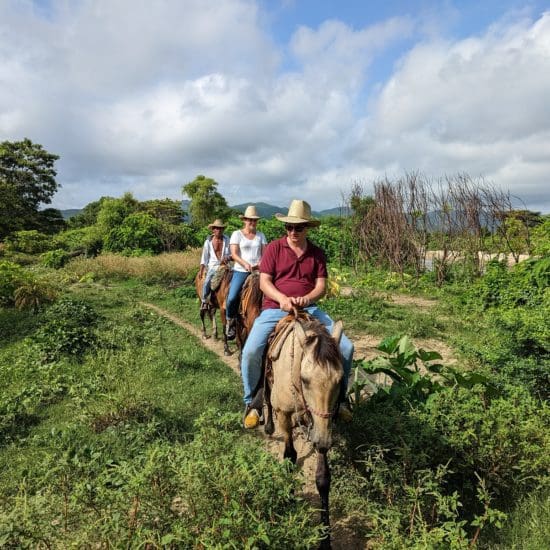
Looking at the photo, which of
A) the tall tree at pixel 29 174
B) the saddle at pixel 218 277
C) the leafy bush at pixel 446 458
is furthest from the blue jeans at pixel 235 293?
the tall tree at pixel 29 174

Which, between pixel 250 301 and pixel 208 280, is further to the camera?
pixel 208 280

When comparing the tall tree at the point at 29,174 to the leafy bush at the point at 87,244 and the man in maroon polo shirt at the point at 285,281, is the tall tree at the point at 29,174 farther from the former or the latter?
the man in maroon polo shirt at the point at 285,281

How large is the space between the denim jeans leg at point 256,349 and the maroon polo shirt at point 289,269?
198 millimetres

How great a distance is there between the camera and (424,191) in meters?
15.0

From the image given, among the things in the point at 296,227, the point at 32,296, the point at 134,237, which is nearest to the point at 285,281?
the point at 296,227

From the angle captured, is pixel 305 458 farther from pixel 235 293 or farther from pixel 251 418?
pixel 235 293

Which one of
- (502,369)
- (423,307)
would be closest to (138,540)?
(502,369)

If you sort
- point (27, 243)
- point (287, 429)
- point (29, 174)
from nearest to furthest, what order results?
point (287, 429) → point (27, 243) → point (29, 174)

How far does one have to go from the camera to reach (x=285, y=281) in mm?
3975

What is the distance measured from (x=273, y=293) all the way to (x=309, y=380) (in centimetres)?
129

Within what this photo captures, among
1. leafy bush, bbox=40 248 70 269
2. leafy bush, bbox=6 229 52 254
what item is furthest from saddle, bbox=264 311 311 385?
leafy bush, bbox=6 229 52 254

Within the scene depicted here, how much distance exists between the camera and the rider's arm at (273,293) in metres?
3.64

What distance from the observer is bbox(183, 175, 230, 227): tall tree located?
126ft

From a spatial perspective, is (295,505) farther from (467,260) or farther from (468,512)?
(467,260)
